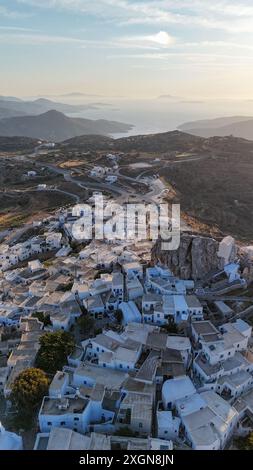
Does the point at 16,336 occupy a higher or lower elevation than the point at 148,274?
lower

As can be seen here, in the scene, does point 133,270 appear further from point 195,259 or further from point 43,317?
point 43,317

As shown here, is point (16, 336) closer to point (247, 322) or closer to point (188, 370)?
point (188, 370)

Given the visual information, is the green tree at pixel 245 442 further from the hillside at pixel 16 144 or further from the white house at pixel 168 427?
the hillside at pixel 16 144

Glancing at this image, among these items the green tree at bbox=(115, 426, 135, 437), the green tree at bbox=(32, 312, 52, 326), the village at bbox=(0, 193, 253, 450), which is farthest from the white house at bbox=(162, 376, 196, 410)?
the green tree at bbox=(32, 312, 52, 326)

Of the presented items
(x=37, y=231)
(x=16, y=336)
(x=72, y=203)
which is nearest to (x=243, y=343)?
(x=16, y=336)

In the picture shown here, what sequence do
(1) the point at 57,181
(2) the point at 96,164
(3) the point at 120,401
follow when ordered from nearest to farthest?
(3) the point at 120,401 < (1) the point at 57,181 < (2) the point at 96,164

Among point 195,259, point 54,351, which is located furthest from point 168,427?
point 195,259
